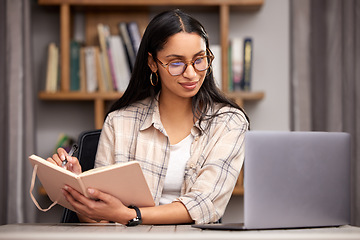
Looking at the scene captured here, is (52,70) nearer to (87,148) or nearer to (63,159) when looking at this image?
(87,148)

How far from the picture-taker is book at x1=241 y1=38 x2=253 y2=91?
2.54 meters

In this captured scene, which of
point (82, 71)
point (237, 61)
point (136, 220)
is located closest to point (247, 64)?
point (237, 61)

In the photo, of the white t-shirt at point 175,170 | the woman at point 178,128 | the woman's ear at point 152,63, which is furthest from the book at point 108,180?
the woman's ear at point 152,63

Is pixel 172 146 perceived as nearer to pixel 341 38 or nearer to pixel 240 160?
pixel 240 160

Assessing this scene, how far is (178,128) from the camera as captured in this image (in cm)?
167

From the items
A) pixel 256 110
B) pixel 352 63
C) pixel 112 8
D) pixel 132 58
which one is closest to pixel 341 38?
pixel 352 63

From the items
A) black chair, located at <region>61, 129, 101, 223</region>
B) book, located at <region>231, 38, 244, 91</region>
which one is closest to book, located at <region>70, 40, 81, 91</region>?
book, located at <region>231, 38, 244, 91</region>

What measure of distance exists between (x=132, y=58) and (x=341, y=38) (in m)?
1.04

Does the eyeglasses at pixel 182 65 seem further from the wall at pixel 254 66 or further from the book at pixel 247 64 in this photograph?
the wall at pixel 254 66

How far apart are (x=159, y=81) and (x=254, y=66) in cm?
109

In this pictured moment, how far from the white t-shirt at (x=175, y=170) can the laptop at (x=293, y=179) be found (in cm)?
48

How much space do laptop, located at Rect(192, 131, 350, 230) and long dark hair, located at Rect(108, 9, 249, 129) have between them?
0.57 meters

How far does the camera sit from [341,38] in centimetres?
230

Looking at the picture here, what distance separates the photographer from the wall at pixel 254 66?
2705mm
